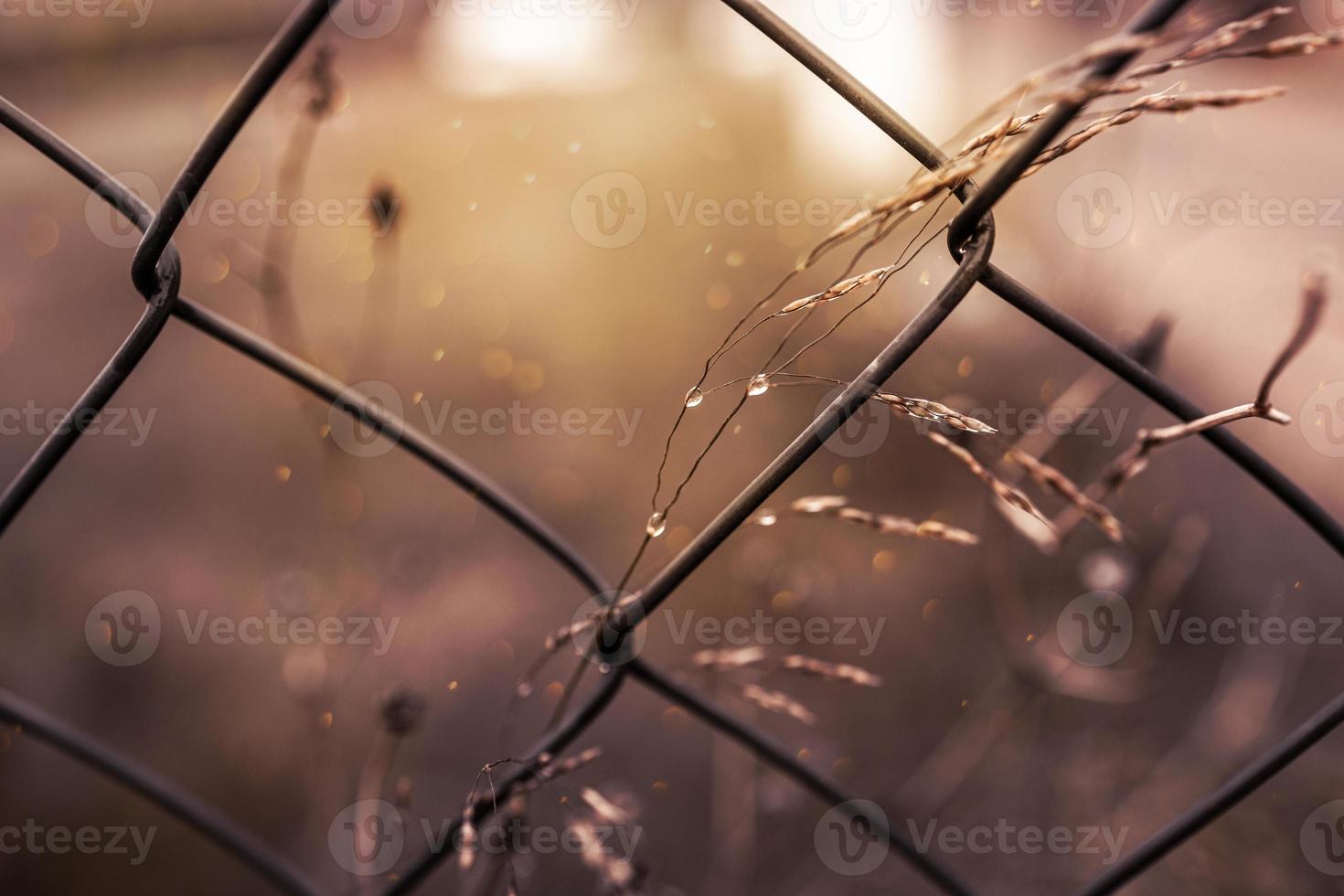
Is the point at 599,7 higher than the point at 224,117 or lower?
higher

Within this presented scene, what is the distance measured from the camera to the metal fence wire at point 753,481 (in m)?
0.32

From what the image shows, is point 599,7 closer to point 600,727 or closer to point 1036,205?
point 1036,205

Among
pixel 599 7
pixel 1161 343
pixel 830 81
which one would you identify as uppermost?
pixel 599 7

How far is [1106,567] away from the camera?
112 centimetres

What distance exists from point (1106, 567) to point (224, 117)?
3.94 feet

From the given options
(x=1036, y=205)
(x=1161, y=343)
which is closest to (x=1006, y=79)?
(x=1036, y=205)

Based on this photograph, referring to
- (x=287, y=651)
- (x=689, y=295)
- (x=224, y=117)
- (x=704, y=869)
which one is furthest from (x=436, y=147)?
(x=224, y=117)

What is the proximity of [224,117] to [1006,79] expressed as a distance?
15.4ft

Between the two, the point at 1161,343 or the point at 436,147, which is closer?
the point at 1161,343

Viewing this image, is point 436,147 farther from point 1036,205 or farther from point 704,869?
point 704,869

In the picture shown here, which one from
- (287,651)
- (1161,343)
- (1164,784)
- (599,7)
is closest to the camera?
(1161,343)

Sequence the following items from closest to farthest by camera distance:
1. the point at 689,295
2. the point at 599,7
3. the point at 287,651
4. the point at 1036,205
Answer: the point at 287,651 → the point at 689,295 → the point at 1036,205 → the point at 599,7

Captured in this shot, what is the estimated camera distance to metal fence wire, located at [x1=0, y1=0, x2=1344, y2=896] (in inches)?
12.7

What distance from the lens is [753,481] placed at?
0.40 meters
